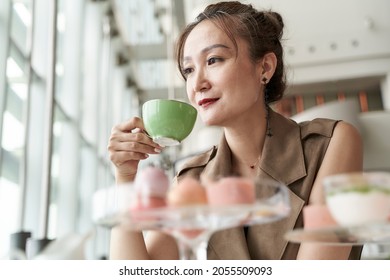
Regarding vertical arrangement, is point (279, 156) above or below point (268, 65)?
below

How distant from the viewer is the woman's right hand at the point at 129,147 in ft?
2.53

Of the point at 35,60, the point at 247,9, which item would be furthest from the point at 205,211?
the point at 35,60

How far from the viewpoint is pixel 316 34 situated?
3.67m

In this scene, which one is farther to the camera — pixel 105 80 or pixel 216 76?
pixel 105 80

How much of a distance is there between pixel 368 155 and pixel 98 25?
2544mm

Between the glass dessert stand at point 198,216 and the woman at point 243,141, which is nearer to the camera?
the glass dessert stand at point 198,216

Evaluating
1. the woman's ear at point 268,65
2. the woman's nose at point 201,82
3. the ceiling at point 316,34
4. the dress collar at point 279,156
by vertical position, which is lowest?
the dress collar at point 279,156

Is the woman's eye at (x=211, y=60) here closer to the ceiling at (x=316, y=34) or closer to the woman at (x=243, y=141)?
the woman at (x=243, y=141)

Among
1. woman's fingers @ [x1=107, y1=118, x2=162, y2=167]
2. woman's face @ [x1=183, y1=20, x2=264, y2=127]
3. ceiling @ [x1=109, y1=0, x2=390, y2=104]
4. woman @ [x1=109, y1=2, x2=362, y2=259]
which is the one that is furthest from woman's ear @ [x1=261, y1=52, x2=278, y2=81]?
ceiling @ [x1=109, y1=0, x2=390, y2=104]

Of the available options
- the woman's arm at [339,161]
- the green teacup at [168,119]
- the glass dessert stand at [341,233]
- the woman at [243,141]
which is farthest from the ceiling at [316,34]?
the glass dessert stand at [341,233]

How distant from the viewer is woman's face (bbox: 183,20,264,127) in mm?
767

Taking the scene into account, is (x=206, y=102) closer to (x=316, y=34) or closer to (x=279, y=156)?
(x=279, y=156)

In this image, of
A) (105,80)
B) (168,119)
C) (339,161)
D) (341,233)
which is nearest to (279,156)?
(339,161)

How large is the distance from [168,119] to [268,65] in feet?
1.28
